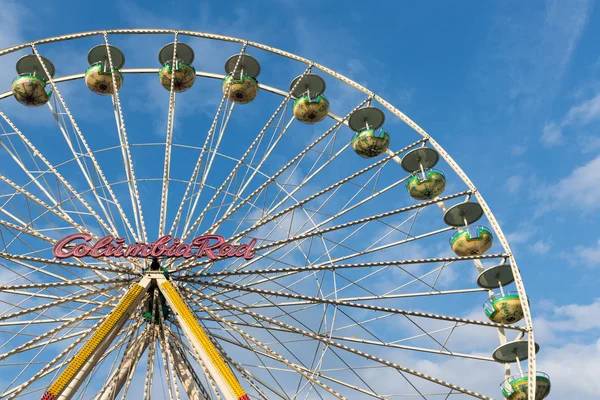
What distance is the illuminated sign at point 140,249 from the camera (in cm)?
1342

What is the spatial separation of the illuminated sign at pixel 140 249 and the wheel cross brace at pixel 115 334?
61 cm

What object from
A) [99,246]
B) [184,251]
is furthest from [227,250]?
[99,246]

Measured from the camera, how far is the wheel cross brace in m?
11.0

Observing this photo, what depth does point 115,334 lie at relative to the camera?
1247cm

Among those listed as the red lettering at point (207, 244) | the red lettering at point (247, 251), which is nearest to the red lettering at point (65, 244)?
the red lettering at point (207, 244)

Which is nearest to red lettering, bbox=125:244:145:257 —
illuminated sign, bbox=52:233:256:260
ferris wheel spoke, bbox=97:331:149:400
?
illuminated sign, bbox=52:233:256:260

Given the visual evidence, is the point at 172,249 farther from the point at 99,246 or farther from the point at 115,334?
the point at 115,334

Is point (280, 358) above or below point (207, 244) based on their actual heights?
below

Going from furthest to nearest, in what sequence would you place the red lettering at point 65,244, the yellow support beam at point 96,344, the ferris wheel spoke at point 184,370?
the ferris wheel spoke at point 184,370
the red lettering at point 65,244
the yellow support beam at point 96,344

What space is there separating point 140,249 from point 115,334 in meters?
1.91

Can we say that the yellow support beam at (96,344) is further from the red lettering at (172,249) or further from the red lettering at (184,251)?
the red lettering at (184,251)

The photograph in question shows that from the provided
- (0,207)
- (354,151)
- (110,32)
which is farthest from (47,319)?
(354,151)

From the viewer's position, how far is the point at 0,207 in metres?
15.1

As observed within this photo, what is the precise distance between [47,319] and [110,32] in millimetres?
7982
